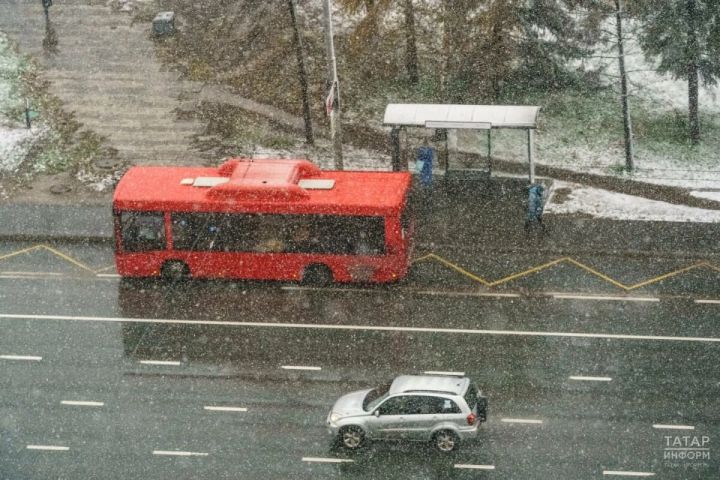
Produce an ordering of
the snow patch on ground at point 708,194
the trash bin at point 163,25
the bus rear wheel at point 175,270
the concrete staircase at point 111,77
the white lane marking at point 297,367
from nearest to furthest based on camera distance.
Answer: the white lane marking at point 297,367
the bus rear wheel at point 175,270
the snow patch on ground at point 708,194
the concrete staircase at point 111,77
the trash bin at point 163,25

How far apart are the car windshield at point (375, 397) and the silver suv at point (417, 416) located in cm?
2

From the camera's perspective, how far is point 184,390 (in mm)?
22906

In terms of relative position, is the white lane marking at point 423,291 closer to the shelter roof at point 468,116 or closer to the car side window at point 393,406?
the shelter roof at point 468,116

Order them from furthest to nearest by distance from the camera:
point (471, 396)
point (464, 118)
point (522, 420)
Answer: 1. point (464, 118)
2. point (522, 420)
3. point (471, 396)

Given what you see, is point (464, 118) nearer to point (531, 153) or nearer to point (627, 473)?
point (531, 153)

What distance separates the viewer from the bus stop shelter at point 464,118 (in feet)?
103

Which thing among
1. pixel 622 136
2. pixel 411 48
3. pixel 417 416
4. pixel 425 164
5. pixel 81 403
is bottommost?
pixel 81 403

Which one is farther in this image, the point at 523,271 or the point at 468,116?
the point at 468,116

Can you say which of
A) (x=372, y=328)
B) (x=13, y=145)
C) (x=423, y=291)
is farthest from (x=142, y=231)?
(x=13, y=145)

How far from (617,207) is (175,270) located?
13974 millimetres

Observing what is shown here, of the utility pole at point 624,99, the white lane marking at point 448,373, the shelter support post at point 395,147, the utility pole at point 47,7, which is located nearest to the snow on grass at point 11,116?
the utility pole at point 47,7

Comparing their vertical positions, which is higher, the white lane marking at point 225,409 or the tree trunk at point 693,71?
the tree trunk at point 693,71

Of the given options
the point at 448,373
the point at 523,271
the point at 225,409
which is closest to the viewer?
the point at 225,409

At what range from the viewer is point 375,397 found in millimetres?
21031
